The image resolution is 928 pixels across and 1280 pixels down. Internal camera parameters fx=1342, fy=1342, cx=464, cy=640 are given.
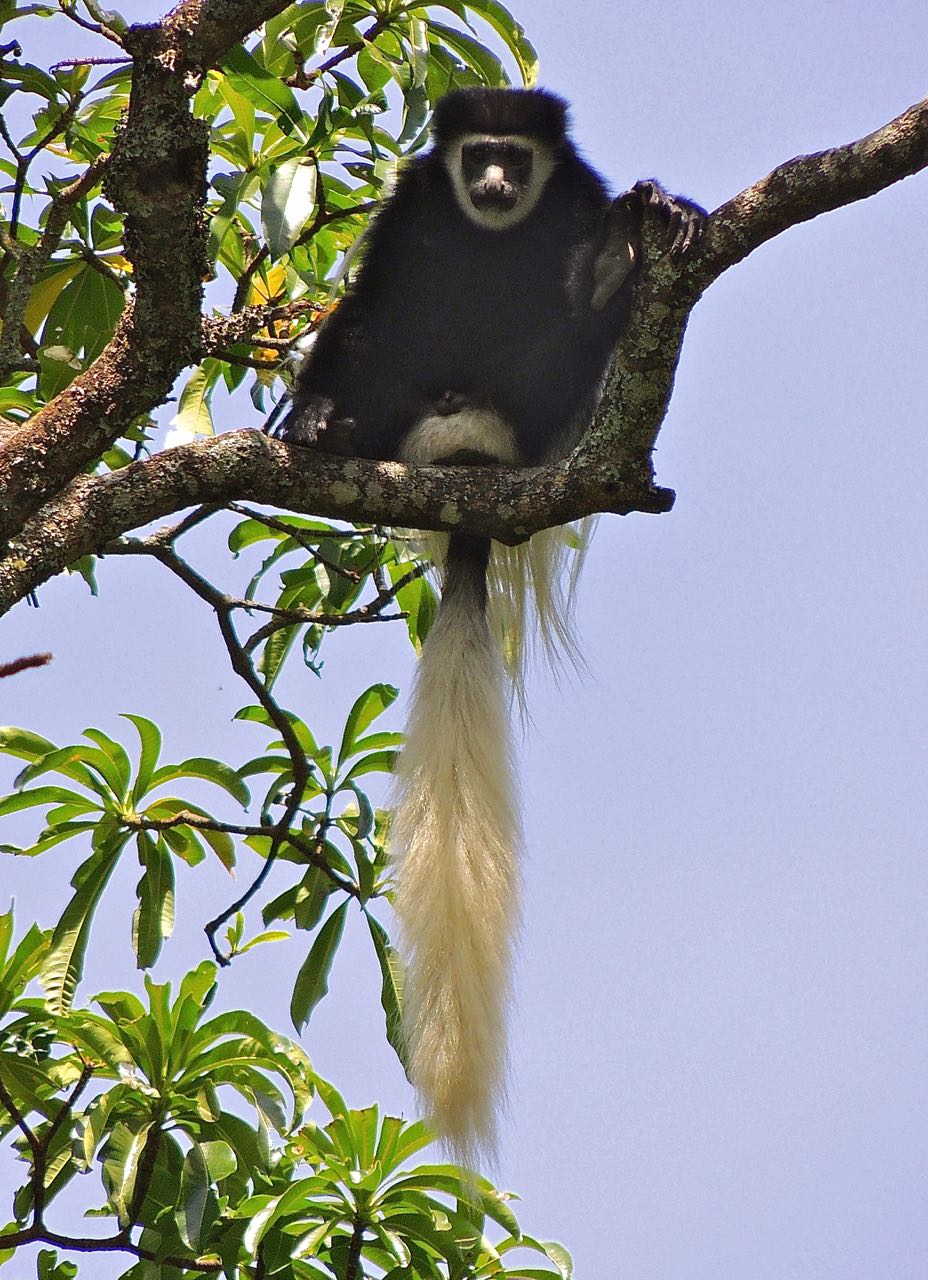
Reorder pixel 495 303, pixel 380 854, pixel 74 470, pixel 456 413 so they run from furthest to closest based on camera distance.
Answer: pixel 495 303, pixel 456 413, pixel 380 854, pixel 74 470

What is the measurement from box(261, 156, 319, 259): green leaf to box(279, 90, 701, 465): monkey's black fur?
0.41 m

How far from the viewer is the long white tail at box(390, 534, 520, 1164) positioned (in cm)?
184

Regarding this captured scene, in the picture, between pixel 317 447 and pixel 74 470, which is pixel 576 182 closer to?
pixel 317 447

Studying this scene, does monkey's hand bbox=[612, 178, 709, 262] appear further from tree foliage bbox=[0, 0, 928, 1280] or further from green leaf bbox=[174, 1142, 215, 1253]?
green leaf bbox=[174, 1142, 215, 1253]

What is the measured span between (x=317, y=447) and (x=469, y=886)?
2.39 ft

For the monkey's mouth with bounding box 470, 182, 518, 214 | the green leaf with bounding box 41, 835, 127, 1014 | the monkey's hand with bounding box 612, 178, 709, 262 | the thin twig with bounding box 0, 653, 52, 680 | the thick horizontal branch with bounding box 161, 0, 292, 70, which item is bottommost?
the thin twig with bounding box 0, 653, 52, 680

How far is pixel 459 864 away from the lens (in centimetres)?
208

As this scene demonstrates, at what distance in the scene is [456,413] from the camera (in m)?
2.54

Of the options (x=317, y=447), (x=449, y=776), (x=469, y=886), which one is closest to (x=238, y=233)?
(x=317, y=447)

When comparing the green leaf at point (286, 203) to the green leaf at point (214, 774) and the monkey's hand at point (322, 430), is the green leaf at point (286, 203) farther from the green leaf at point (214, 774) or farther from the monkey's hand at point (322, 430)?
the green leaf at point (214, 774)

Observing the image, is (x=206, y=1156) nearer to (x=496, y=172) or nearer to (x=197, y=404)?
(x=197, y=404)

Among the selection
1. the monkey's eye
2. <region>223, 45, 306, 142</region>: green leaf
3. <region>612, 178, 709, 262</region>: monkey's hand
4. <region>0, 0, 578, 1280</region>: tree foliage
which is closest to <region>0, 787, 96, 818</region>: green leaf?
<region>0, 0, 578, 1280</region>: tree foliage

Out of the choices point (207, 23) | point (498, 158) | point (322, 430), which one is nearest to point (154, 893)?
point (322, 430)

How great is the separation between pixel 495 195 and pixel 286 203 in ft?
3.39
